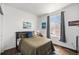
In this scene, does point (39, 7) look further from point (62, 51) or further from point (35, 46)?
point (62, 51)

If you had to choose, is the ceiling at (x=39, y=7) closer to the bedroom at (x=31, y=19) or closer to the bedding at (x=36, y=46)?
the bedroom at (x=31, y=19)

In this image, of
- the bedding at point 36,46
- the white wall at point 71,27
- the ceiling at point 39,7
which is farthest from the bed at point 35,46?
the ceiling at point 39,7

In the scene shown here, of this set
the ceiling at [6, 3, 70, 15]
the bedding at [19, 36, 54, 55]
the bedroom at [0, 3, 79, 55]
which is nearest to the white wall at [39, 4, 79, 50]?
the bedroom at [0, 3, 79, 55]

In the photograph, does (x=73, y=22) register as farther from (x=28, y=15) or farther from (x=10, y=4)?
(x=10, y=4)

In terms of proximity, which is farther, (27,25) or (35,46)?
(27,25)

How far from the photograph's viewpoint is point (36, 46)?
136 centimetres

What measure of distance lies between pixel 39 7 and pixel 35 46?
64cm

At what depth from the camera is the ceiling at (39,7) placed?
55.9 inches

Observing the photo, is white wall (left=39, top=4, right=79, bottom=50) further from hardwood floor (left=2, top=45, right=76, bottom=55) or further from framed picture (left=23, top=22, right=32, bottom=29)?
framed picture (left=23, top=22, right=32, bottom=29)

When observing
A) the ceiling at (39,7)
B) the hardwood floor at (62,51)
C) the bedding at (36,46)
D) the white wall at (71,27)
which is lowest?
the hardwood floor at (62,51)

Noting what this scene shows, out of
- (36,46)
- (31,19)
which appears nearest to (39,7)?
(31,19)

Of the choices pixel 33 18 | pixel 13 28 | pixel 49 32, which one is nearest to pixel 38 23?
→ pixel 33 18

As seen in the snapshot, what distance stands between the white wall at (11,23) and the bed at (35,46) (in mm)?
161

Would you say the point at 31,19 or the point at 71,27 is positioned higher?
the point at 31,19
